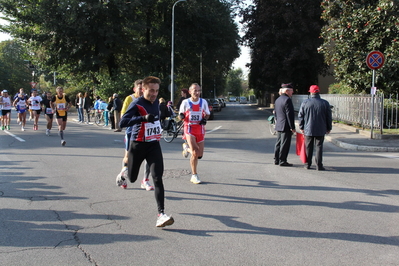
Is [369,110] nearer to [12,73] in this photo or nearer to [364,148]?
[364,148]

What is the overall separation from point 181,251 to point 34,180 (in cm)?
452

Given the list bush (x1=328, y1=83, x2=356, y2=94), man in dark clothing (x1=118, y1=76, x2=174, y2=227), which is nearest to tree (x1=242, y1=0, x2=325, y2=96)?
bush (x1=328, y1=83, x2=356, y2=94)

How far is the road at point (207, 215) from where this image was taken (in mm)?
3926

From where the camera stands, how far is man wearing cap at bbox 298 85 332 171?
340 inches

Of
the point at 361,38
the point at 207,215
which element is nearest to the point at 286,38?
the point at 361,38

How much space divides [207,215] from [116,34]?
24.4 m

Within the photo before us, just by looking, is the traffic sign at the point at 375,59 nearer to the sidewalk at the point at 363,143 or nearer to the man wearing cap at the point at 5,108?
the sidewalk at the point at 363,143

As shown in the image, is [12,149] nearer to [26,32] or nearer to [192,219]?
[192,219]

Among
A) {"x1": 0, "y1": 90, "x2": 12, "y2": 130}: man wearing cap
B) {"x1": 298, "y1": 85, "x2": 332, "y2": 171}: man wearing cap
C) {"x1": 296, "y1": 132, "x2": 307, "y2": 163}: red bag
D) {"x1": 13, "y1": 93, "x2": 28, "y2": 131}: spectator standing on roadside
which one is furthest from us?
{"x1": 13, "y1": 93, "x2": 28, "y2": 131}: spectator standing on roadside

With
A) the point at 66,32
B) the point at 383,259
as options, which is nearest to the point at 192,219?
the point at 383,259

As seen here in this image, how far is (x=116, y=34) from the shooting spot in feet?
90.1

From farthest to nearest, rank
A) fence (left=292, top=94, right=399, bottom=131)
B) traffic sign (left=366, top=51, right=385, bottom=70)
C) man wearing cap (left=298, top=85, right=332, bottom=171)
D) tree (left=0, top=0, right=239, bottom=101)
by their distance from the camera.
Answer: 1. tree (left=0, top=0, right=239, bottom=101)
2. fence (left=292, top=94, right=399, bottom=131)
3. traffic sign (left=366, top=51, right=385, bottom=70)
4. man wearing cap (left=298, top=85, right=332, bottom=171)

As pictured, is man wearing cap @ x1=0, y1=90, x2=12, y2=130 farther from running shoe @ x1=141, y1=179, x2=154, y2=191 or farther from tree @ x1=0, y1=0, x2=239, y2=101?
running shoe @ x1=141, y1=179, x2=154, y2=191

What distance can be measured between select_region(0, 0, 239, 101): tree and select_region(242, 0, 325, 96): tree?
3.25m
